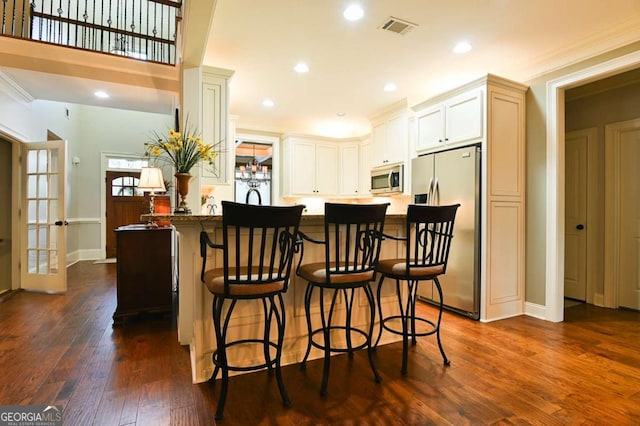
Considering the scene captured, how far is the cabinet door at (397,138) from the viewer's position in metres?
4.70

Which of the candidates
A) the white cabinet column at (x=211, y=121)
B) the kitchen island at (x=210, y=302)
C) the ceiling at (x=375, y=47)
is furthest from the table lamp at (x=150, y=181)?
the ceiling at (x=375, y=47)

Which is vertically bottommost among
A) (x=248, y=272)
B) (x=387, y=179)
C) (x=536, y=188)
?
(x=248, y=272)

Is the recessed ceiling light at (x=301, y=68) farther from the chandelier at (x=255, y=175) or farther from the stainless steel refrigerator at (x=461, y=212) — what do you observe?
the chandelier at (x=255, y=175)

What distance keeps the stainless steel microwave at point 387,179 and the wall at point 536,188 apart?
1.62 meters

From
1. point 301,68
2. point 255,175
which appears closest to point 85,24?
point 301,68

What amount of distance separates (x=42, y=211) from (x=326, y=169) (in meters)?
4.32

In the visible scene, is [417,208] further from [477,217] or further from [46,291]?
[46,291]

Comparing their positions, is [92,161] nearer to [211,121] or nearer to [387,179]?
[211,121]

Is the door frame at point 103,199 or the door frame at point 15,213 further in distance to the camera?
the door frame at point 103,199

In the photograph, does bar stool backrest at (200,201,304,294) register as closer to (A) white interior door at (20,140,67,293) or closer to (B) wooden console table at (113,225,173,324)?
(B) wooden console table at (113,225,173,324)

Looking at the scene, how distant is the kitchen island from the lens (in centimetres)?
215

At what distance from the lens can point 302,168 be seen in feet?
19.5

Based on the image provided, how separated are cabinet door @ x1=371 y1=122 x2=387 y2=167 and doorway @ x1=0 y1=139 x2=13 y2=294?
516 centimetres

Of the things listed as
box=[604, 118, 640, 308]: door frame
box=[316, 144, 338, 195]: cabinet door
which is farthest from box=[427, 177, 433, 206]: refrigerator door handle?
box=[316, 144, 338, 195]: cabinet door
